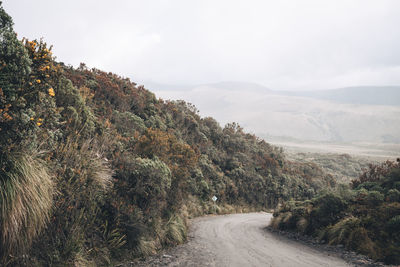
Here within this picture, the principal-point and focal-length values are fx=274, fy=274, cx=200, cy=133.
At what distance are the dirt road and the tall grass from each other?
2.71 m

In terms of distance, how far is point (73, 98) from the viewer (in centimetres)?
887

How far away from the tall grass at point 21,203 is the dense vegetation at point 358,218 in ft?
28.8

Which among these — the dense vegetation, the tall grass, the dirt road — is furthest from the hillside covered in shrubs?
the dense vegetation

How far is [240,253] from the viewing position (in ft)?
27.0

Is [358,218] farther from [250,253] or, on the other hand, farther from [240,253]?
[240,253]

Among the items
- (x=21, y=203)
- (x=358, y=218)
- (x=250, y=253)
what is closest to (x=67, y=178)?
(x=21, y=203)

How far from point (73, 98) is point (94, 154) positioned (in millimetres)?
2790

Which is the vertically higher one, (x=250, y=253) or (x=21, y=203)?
(x=21, y=203)

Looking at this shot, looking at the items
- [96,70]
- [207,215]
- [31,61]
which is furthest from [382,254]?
[96,70]

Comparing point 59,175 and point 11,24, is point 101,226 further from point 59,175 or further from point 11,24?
point 11,24

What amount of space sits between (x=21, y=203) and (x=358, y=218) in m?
10.3

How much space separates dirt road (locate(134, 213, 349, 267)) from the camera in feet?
23.7

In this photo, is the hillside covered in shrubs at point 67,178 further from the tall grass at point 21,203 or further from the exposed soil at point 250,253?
the exposed soil at point 250,253

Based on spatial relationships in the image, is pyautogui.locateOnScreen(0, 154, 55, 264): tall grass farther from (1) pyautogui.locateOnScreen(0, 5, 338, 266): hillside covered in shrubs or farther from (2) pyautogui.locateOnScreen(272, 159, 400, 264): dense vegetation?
(2) pyautogui.locateOnScreen(272, 159, 400, 264): dense vegetation
